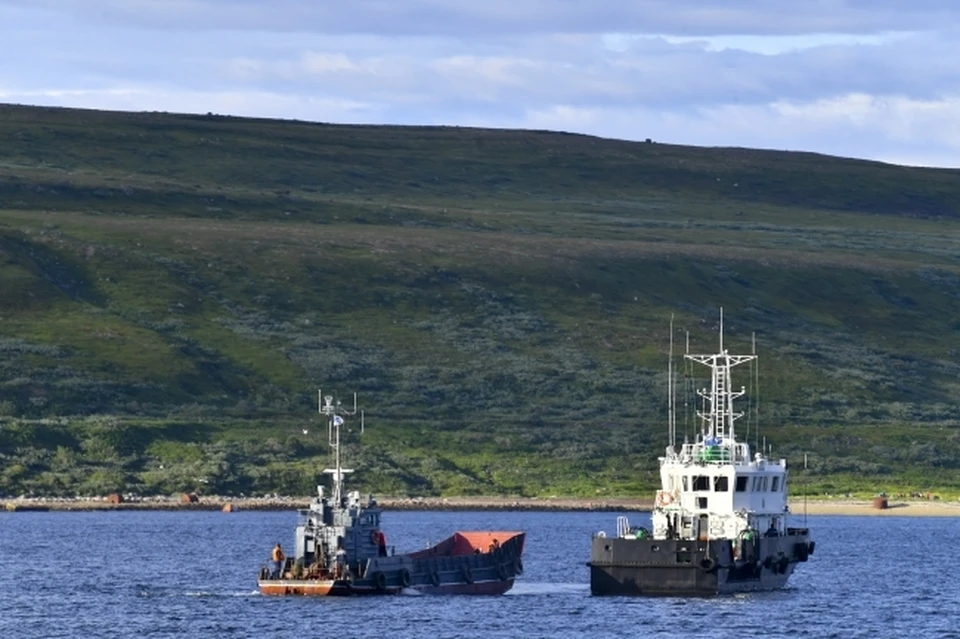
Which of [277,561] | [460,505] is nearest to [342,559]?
[277,561]

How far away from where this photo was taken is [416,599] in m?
87.4

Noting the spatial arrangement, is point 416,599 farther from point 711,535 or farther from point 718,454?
point 718,454

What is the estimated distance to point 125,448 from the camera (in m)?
170

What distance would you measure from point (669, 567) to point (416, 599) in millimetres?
10358

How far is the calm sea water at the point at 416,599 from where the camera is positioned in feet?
257

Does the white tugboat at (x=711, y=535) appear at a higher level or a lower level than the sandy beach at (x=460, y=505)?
higher

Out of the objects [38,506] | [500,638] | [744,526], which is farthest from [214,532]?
[500,638]

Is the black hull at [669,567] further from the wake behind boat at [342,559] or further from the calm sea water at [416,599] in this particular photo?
the wake behind boat at [342,559]

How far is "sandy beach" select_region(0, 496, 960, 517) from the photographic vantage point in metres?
160

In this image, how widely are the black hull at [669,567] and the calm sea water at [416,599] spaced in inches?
25.8

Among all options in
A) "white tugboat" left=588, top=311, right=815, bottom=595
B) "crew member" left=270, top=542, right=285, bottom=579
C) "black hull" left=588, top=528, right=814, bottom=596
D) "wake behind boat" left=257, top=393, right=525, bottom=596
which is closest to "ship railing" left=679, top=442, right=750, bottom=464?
"white tugboat" left=588, top=311, right=815, bottom=595

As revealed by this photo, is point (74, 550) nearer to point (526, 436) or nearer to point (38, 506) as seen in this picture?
point (38, 506)

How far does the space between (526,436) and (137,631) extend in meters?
111

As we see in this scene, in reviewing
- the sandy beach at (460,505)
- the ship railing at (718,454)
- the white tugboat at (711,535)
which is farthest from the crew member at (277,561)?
the sandy beach at (460,505)
